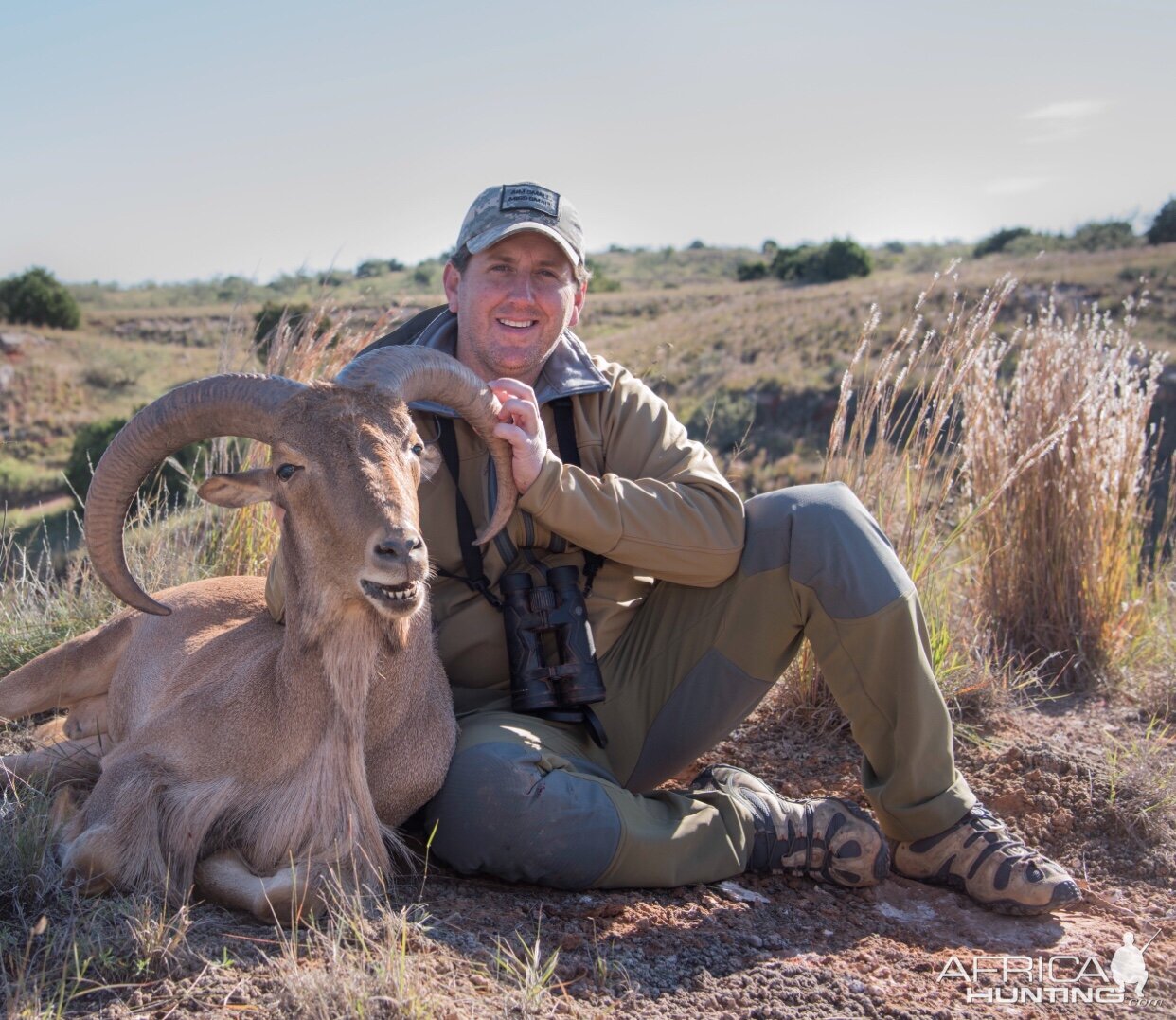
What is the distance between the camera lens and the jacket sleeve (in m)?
4.31

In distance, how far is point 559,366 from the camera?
16.0ft

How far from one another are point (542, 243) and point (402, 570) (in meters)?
1.98

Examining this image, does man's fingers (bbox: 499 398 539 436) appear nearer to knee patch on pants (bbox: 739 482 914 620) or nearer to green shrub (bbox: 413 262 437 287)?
knee patch on pants (bbox: 739 482 914 620)

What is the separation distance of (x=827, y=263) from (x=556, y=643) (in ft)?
122

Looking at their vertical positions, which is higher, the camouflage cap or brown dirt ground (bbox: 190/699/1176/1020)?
the camouflage cap

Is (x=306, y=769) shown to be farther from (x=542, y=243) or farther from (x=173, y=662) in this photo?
(x=542, y=243)

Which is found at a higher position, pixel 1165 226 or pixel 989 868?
pixel 1165 226

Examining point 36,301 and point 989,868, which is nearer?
point 989,868

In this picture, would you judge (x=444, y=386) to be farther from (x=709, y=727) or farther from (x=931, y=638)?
(x=931, y=638)

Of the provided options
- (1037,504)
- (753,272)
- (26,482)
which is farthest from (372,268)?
(753,272)

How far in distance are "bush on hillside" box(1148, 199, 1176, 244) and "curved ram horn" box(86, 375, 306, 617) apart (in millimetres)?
35506

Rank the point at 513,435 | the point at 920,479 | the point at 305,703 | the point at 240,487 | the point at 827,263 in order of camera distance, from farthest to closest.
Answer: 1. the point at 827,263
2. the point at 920,479
3. the point at 513,435
4. the point at 240,487
5. the point at 305,703

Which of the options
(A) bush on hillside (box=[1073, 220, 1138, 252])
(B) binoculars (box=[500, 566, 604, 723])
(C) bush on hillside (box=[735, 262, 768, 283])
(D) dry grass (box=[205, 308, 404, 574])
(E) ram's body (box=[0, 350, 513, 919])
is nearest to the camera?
(E) ram's body (box=[0, 350, 513, 919])

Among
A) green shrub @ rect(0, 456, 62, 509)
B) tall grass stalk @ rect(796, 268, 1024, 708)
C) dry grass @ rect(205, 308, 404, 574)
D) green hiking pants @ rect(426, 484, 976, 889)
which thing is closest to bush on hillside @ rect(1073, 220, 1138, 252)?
green shrub @ rect(0, 456, 62, 509)
